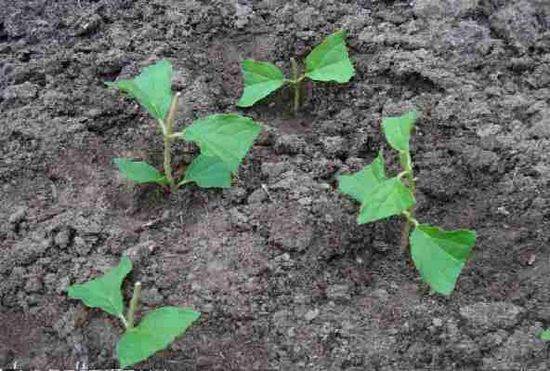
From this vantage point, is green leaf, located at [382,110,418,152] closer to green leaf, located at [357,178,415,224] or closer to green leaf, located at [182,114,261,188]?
green leaf, located at [357,178,415,224]

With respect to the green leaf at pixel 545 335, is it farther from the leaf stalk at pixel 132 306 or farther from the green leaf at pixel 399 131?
the leaf stalk at pixel 132 306

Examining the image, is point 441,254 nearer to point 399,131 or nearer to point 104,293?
point 399,131

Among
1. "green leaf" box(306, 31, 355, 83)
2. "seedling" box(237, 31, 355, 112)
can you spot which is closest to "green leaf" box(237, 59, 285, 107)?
"seedling" box(237, 31, 355, 112)

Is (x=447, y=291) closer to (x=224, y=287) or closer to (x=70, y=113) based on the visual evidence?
(x=224, y=287)

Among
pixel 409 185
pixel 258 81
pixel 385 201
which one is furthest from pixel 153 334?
pixel 258 81

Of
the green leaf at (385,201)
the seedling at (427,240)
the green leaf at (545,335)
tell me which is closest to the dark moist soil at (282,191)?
the green leaf at (545,335)

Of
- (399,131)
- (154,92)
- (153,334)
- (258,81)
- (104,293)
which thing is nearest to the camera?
(153,334)
